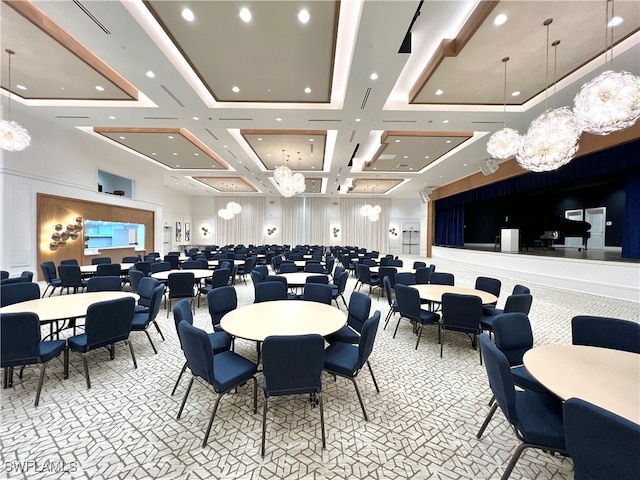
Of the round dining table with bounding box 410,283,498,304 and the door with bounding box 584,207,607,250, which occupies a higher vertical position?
the door with bounding box 584,207,607,250

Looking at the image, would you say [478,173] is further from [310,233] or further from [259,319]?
[259,319]

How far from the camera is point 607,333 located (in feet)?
8.20

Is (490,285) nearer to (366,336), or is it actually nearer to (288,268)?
(366,336)

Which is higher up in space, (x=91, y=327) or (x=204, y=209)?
(x=204, y=209)

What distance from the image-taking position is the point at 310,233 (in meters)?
20.6

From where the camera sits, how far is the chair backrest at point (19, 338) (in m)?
2.47

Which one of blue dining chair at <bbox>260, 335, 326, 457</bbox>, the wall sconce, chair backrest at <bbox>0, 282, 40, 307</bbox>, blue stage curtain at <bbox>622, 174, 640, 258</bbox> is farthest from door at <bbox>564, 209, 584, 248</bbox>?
the wall sconce

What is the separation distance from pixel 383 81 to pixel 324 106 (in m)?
1.74

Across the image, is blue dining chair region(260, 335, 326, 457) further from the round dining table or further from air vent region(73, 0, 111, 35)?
air vent region(73, 0, 111, 35)

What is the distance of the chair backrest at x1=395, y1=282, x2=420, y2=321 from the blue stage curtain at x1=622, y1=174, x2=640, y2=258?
399 inches

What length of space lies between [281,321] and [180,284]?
11.8 ft

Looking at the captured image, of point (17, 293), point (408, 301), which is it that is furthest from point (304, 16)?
point (17, 293)

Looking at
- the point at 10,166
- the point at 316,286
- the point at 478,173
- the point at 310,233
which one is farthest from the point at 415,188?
the point at 10,166

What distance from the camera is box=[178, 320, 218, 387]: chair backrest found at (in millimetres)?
2100
